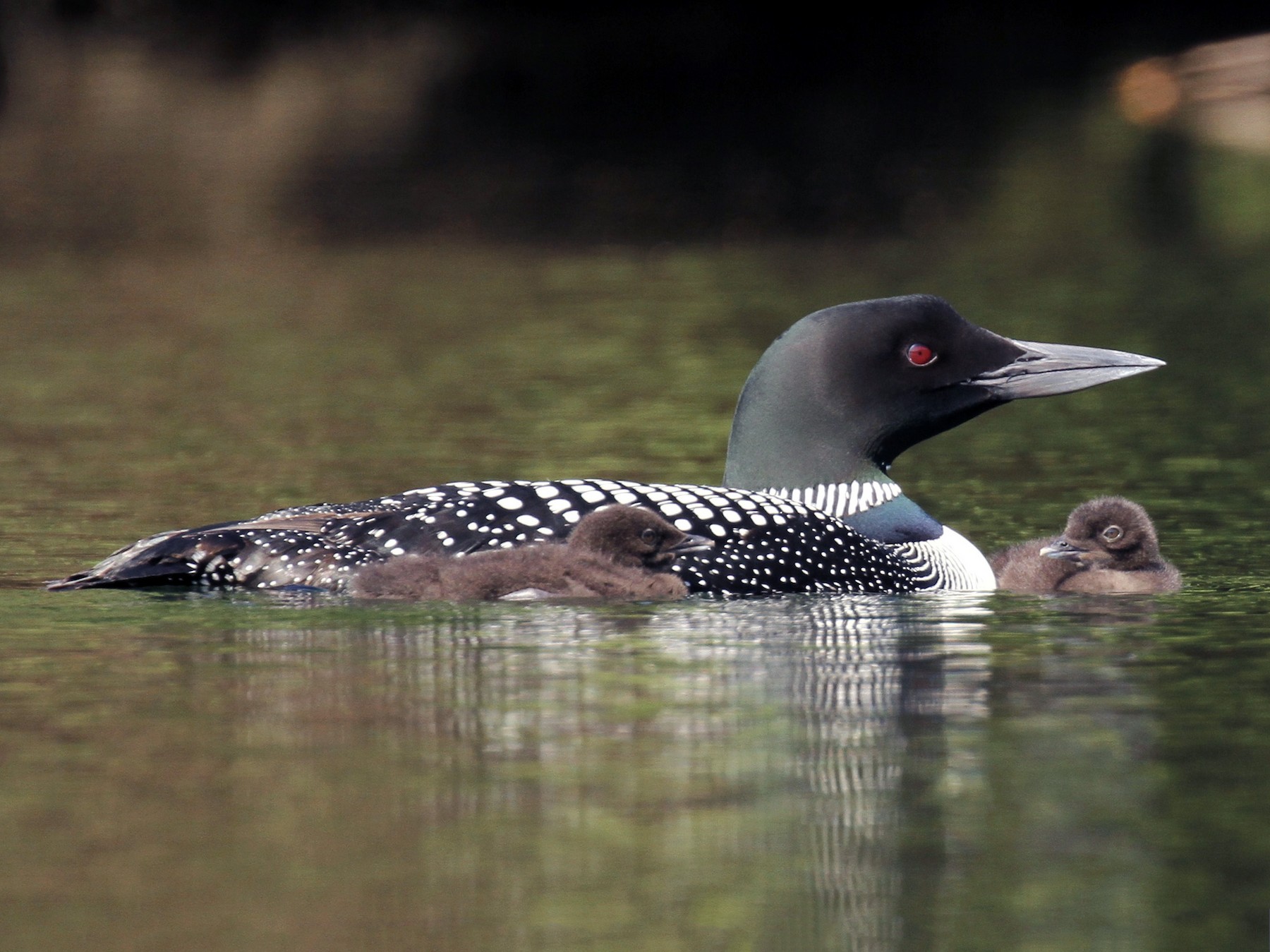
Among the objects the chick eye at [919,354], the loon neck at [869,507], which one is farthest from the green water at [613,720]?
the chick eye at [919,354]

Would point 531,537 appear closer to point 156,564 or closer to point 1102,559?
point 156,564

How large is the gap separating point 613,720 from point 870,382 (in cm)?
205

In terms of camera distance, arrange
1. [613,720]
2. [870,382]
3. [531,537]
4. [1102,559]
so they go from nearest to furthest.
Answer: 1. [613,720]
2. [531,537]
3. [1102,559]
4. [870,382]

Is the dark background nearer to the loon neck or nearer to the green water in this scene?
the green water

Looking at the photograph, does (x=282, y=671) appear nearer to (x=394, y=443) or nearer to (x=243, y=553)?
(x=243, y=553)

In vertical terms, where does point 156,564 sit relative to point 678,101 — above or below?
below

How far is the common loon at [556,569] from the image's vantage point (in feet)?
18.4

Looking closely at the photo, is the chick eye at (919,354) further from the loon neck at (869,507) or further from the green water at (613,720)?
the green water at (613,720)

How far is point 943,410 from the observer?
6.51 metres

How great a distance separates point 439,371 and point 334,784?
6.77 m

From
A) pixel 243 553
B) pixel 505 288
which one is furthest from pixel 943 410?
pixel 505 288

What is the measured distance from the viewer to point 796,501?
631 centimetres

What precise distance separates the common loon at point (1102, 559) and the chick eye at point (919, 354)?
56 cm

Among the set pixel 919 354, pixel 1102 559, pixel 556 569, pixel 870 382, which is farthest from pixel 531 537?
pixel 1102 559
